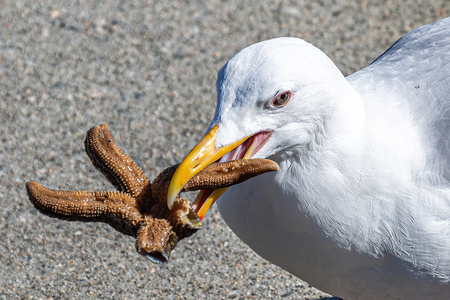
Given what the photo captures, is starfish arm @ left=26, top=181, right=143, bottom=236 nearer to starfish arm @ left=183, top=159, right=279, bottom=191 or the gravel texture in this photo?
starfish arm @ left=183, top=159, right=279, bottom=191

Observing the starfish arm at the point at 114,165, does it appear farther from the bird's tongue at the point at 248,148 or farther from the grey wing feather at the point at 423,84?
the grey wing feather at the point at 423,84

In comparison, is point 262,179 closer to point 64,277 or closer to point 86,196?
point 86,196

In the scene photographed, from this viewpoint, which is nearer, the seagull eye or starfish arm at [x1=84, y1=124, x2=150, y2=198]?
the seagull eye

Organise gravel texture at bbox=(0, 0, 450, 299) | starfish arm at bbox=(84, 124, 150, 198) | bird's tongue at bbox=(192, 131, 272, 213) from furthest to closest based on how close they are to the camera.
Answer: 1. gravel texture at bbox=(0, 0, 450, 299)
2. starfish arm at bbox=(84, 124, 150, 198)
3. bird's tongue at bbox=(192, 131, 272, 213)

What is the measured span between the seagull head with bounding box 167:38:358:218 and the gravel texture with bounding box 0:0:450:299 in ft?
4.72

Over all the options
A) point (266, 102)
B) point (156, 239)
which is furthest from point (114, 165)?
point (266, 102)

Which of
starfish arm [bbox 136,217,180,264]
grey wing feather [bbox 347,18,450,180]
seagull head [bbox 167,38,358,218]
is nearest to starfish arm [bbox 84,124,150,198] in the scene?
starfish arm [bbox 136,217,180,264]

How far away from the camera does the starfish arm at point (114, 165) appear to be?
2.12 m

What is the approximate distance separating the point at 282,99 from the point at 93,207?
28.0 inches

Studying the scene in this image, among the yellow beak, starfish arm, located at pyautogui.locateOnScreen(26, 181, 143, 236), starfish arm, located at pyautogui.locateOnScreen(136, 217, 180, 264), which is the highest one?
the yellow beak

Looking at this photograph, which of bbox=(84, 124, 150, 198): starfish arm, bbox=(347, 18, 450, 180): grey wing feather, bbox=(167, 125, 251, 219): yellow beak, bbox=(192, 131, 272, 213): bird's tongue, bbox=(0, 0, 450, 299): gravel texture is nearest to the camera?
bbox=(167, 125, 251, 219): yellow beak

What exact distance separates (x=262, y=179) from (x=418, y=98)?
698 millimetres

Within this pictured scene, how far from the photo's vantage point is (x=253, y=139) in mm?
1964

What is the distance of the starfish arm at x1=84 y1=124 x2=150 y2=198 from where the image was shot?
2125 millimetres
